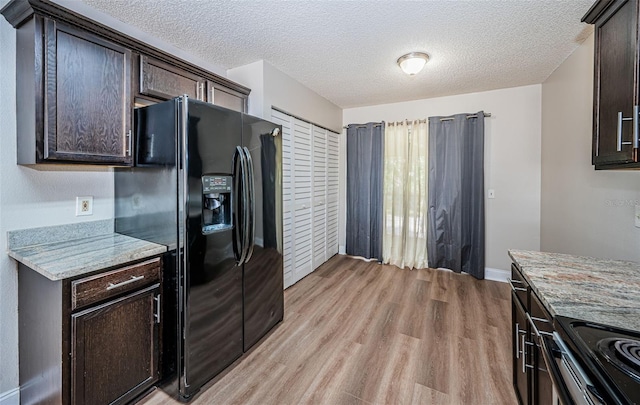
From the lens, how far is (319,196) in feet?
12.5

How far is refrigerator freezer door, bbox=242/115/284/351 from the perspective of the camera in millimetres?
1959

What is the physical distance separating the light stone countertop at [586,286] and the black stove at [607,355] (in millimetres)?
53

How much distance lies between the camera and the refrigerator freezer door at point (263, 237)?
1959 mm

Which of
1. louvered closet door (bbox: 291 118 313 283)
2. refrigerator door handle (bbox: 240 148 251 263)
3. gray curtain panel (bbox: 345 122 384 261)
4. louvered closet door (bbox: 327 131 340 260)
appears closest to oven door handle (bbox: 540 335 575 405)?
refrigerator door handle (bbox: 240 148 251 263)

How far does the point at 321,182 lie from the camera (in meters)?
3.87

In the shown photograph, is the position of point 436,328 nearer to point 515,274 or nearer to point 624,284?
point 515,274

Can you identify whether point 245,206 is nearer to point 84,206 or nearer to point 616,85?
point 84,206

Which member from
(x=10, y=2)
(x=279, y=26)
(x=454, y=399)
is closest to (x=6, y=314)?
(x=10, y=2)

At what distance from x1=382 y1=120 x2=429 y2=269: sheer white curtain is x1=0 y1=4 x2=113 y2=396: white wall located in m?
3.55

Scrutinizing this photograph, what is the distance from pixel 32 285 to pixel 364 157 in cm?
368

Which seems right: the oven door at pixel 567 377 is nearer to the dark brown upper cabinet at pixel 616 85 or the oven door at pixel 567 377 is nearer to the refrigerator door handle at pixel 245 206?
the dark brown upper cabinet at pixel 616 85

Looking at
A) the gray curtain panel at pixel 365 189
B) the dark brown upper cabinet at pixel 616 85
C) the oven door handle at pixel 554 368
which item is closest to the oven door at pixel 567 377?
the oven door handle at pixel 554 368

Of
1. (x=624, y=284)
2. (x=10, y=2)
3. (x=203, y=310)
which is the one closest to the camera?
(x=624, y=284)

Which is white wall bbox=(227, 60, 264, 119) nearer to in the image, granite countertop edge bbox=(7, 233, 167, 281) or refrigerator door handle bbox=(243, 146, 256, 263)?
refrigerator door handle bbox=(243, 146, 256, 263)
